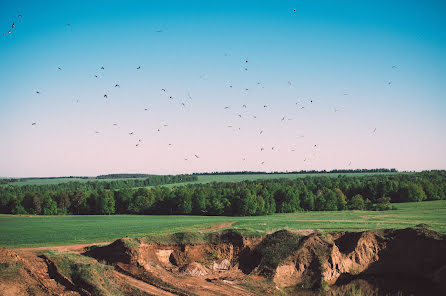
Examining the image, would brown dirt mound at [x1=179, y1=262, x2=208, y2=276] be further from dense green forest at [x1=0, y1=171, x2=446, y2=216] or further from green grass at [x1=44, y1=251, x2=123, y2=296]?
dense green forest at [x1=0, y1=171, x2=446, y2=216]

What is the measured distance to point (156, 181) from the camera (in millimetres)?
197750

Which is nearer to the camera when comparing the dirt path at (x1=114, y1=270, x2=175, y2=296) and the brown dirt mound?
the dirt path at (x1=114, y1=270, x2=175, y2=296)

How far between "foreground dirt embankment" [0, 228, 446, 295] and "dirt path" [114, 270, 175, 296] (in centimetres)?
7

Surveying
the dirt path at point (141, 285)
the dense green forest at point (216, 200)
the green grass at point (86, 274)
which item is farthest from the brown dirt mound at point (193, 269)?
the dense green forest at point (216, 200)

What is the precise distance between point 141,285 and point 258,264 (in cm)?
1112

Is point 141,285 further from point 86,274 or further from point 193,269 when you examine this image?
point 193,269

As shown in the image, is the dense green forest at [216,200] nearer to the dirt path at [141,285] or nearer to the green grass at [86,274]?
the dirt path at [141,285]

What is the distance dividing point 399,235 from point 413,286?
209 inches

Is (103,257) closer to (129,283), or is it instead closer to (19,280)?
(129,283)

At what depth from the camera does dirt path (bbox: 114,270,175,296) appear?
23.4 m

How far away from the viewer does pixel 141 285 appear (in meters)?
24.5

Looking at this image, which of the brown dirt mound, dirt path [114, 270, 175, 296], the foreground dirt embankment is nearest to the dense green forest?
the foreground dirt embankment

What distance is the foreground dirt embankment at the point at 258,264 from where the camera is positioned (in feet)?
77.9

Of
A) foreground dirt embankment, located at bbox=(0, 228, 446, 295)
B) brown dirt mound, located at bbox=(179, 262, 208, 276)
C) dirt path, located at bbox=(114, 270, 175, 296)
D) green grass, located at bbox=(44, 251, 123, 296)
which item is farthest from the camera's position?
brown dirt mound, located at bbox=(179, 262, 208, 276)
